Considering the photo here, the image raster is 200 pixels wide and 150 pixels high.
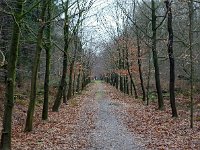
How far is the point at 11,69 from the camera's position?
11.8 meters

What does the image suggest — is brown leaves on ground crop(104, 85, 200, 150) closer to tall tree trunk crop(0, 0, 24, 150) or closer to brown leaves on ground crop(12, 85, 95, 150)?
brown leaves on ground crop(12, 85, 95, 150)

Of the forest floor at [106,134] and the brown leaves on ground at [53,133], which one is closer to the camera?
the forest floor at [106,134]

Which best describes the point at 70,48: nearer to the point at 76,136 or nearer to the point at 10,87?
the point at 76,136

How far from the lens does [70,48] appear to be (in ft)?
138

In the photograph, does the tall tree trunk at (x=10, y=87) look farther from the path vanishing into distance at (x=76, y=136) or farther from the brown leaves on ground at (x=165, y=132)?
the brown leaves on ground at (x=165, y=132)

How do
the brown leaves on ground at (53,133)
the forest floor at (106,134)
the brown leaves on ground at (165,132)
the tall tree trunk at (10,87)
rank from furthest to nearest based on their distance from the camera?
1. the brown leaves on ground at (53,133)
2. the forest floor at (106,134)
3. the brown leaves on ground at (165,132)
4. the tall tree trunk at (10,87)

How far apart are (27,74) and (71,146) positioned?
73.4ft

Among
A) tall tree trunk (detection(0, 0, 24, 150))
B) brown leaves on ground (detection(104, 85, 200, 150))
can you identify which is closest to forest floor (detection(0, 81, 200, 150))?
brown leaves on ground (detection(104, 85, 200, 150))

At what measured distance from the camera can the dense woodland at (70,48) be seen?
45.8 ft

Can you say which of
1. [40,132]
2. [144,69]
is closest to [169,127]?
[40,132]

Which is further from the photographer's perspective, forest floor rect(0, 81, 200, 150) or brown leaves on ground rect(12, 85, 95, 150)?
brown leaves on ground rect(12, 85, 95, 150)

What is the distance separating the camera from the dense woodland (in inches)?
549

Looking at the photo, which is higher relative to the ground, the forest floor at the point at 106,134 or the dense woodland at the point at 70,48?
the dense woodland at the point at 70,48

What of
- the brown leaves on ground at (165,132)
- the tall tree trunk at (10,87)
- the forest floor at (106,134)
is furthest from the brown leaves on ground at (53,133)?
the brown leaves on ground at (165,132)
